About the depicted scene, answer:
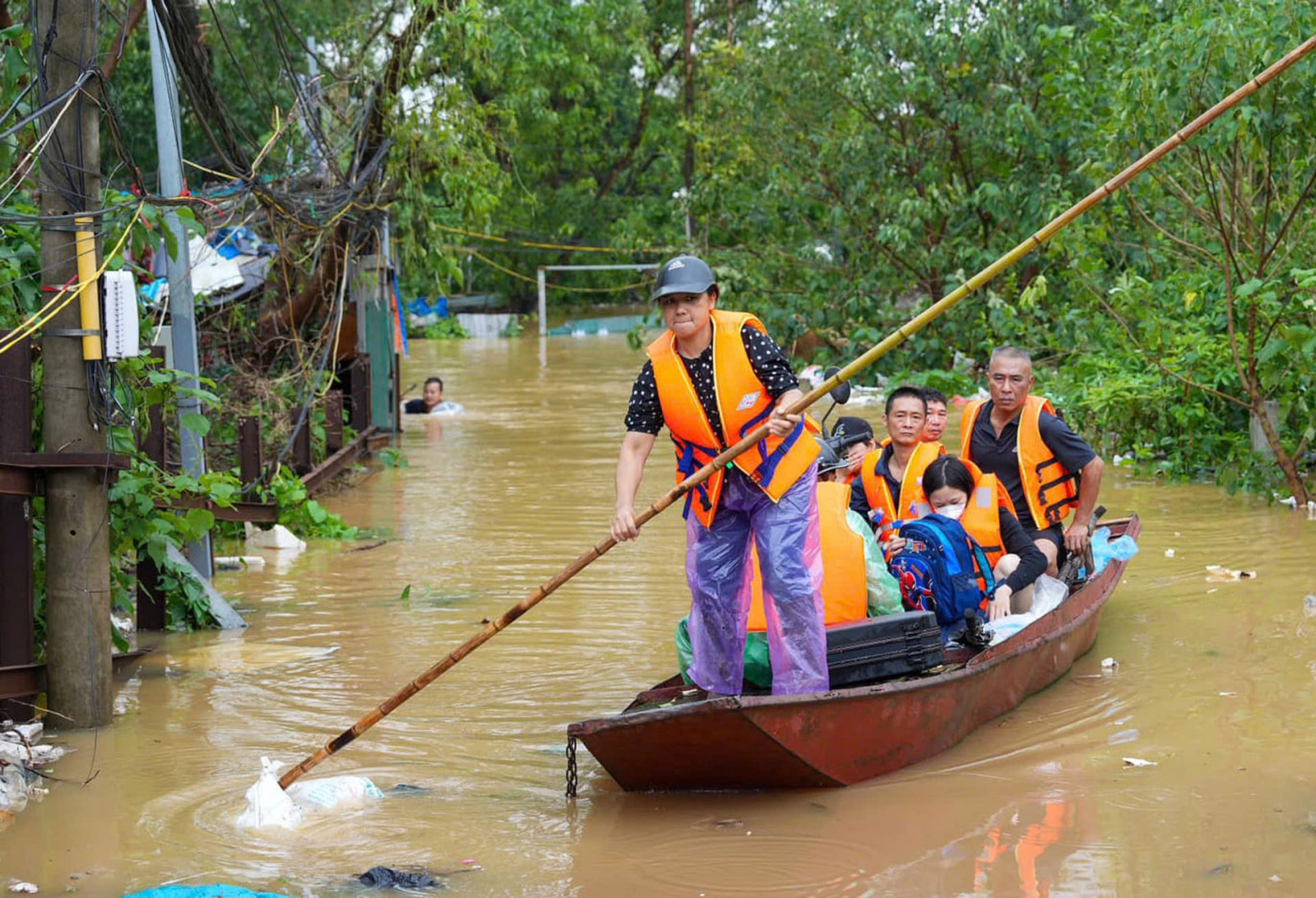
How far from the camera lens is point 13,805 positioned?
553 centimetres

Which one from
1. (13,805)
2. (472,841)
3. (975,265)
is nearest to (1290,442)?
(975,265)

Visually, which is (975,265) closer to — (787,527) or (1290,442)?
(1290,442)

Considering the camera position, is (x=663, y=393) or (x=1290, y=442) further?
(x=1290, y=442)

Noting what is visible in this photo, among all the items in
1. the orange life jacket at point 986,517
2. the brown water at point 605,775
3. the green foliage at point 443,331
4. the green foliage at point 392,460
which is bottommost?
the brown water at point 605,775

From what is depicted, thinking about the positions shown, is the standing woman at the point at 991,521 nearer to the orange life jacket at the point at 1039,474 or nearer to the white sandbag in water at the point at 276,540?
the orange life jacket at the point at 1039,474

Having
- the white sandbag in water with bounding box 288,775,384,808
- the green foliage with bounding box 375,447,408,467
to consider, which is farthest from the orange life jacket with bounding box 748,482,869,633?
the green foliage with bounding box 375,447,408,467

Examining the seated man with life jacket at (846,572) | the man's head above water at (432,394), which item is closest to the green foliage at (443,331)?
the man's head above water at (432,394)

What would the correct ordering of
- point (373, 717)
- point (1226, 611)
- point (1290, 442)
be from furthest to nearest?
point (1290, 442) < point (1226, 611) < point (373, 717)

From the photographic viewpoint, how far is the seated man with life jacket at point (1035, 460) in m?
7.20

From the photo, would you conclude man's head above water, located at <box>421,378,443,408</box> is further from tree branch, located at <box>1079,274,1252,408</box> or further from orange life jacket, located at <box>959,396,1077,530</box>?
orange life jacket, located at <box>959,396,1077,530</box>

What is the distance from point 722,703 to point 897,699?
0.83 m

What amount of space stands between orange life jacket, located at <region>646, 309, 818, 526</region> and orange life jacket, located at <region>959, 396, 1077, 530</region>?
213 cm

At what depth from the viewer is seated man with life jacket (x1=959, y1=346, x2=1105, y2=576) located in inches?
283

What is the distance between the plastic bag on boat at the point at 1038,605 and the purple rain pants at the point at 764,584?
1329 mm
